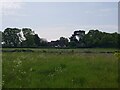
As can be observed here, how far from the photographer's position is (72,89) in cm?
1028

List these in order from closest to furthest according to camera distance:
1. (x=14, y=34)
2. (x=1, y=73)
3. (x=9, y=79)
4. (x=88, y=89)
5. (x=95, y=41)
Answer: (x=88, y=89) < (x=9, y=79) < (x=1, y=73) < (x=95, y=41) < (x=14, y=34)

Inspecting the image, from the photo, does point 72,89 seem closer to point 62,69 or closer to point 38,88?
point 38,88

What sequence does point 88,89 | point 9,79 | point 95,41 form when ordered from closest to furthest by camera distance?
point 88,89
point 9,79
point 95,41

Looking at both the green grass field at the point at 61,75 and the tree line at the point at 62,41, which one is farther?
the tree line at the point at 62,41

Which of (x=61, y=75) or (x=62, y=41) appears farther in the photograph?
(x=62, y=41)

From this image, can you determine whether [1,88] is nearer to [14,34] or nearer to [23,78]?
[23,78]

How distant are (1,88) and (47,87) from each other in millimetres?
1691

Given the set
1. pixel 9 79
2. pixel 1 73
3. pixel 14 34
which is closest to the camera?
pixel 9 79

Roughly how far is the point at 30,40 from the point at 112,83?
5239 cm

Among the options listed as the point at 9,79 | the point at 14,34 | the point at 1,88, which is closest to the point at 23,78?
the point at 9,79

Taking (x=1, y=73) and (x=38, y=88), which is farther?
(x=1, y=73)

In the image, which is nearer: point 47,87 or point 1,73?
point 47,87

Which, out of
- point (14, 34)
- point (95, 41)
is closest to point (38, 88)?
point (95, 41)

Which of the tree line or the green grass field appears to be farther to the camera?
the tree line
